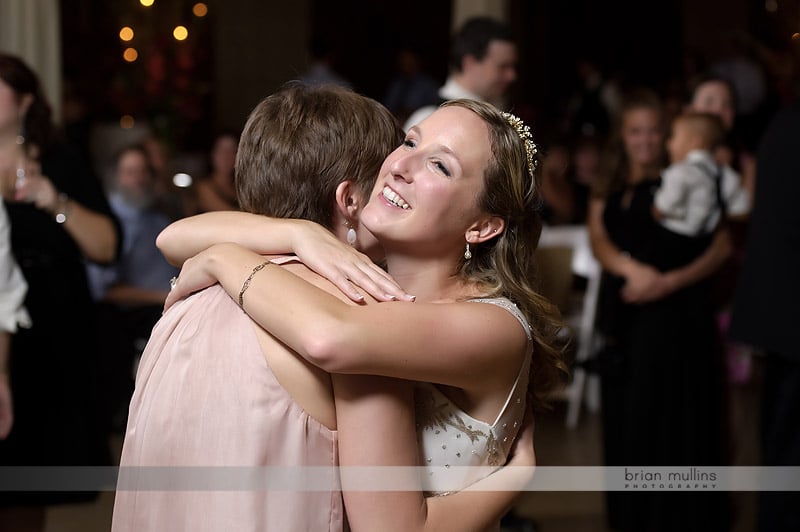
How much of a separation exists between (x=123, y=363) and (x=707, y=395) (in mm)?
2477

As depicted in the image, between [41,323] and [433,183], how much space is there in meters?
1.52

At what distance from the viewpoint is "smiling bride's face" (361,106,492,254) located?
1.52 metres

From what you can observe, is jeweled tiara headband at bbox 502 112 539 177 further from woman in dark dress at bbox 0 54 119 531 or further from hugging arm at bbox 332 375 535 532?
woman in dark dress at bbox 0 54 119 531

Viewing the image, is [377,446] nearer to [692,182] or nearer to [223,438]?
[223,438]

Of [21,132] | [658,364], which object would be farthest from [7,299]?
[658,364]

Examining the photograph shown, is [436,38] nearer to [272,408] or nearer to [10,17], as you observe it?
[10,17]

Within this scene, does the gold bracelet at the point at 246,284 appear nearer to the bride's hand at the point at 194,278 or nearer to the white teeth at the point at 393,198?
the bride's hand at the point at 194,278

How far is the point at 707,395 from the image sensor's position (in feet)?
11.6

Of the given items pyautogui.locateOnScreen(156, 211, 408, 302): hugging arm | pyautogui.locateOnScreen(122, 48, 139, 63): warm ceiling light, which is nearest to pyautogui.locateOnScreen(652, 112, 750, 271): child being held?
pyautogui.locateOnScreen(156, 211, 408, 302): hugging arm

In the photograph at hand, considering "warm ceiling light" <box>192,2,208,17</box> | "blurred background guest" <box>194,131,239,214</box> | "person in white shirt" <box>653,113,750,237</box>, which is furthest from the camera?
"warm ceiling light" <box>192,2,208,17</box>

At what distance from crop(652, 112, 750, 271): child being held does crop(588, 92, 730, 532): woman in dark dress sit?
36 millimetres

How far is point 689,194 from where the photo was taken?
3451mm

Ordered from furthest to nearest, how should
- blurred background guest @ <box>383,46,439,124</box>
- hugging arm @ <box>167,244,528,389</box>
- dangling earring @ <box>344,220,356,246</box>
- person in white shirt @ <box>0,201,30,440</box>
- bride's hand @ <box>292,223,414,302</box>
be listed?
blurred background guest @ <box>383,46,439,124</box>
person in white shirt @ <box>0,201,30,440</box>
dangling earring @ <box>344,220,356,246</box>
bride's hand @ <box>292,223,414,302</box>
hugging arm @ <box>167,244,528,389</box>

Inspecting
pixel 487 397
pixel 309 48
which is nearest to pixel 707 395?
pixel 487 397
